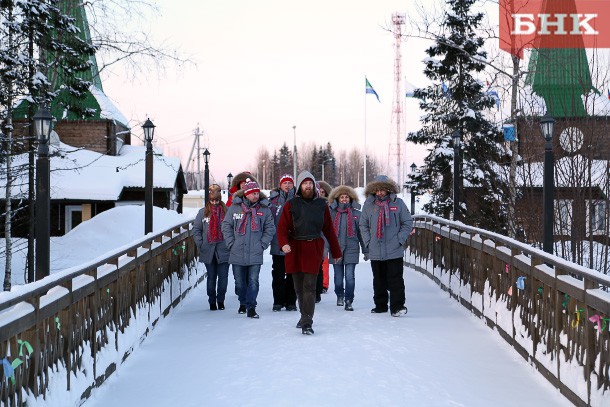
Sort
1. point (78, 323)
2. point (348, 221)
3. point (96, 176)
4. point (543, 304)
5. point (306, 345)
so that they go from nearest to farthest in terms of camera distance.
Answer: point (78, 323)
point (543, 304)
point (306, 345)
point (348, 221)
point (96, 176)

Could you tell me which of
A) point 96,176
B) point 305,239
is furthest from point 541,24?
point 96,176

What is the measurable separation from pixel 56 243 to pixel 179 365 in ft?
66.4

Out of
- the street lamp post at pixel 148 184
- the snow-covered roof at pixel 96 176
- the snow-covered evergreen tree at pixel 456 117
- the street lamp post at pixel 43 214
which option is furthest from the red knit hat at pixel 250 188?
the snow-covered roof at pixel 96 176

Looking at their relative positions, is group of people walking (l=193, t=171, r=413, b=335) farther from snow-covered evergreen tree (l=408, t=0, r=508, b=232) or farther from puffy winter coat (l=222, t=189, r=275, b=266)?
snow-covered evergreen tree (l=408, t=0, r=508, b=232)

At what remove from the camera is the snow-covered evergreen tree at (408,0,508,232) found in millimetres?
28625

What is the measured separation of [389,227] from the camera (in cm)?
968

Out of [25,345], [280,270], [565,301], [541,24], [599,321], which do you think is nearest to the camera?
[25,345]

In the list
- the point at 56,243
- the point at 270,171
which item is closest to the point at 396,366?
the point at 56,243

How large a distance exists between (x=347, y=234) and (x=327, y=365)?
3.82 meters

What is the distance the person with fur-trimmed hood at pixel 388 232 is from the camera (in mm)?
9586

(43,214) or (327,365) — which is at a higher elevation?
(43,214)

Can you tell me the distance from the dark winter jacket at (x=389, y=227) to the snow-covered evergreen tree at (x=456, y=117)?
18.8 meters

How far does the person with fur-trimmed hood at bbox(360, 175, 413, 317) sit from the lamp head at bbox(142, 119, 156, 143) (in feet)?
17.4

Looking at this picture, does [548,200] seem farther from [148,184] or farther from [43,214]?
[148,184]
